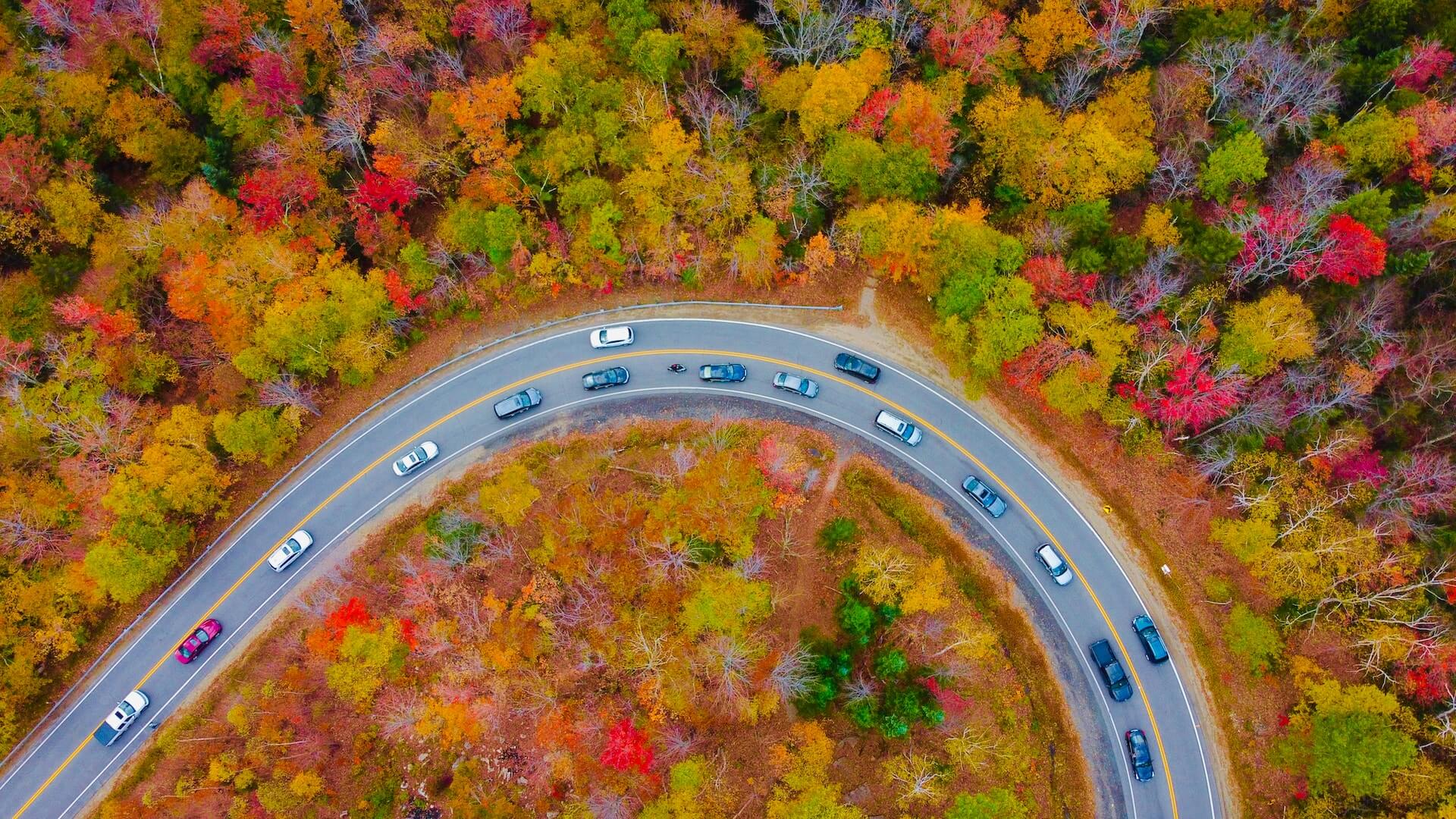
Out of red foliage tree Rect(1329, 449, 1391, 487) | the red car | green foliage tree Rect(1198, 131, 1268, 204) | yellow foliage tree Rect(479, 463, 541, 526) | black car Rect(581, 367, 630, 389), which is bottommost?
the red car

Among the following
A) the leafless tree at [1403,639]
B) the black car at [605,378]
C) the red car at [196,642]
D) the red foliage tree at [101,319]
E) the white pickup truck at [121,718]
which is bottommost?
the white pickup truck at [121,718]

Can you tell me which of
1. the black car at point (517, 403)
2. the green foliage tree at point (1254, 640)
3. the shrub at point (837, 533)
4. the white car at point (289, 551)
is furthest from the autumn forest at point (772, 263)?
the black car at point (517, 403)

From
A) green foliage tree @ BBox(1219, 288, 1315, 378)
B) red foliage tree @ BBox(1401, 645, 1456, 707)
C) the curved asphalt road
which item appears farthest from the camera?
the curved asphalt road

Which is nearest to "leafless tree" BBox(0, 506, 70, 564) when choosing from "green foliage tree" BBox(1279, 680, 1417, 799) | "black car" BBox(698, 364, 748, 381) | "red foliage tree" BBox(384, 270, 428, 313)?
"red foliage tree" BBox(384, 270, 428, 313)

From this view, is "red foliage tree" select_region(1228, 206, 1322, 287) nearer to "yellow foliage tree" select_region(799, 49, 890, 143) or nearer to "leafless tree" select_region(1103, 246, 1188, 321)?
"leafless tree" select_region(1103, 246, 1188, 321)

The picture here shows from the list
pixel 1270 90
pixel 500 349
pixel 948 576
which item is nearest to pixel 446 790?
pixel 500 349

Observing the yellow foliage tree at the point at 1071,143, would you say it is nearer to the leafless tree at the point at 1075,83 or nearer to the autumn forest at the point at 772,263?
the autumn forest at the point at 772,263

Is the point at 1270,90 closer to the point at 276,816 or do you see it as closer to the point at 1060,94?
the point at 1060,94
